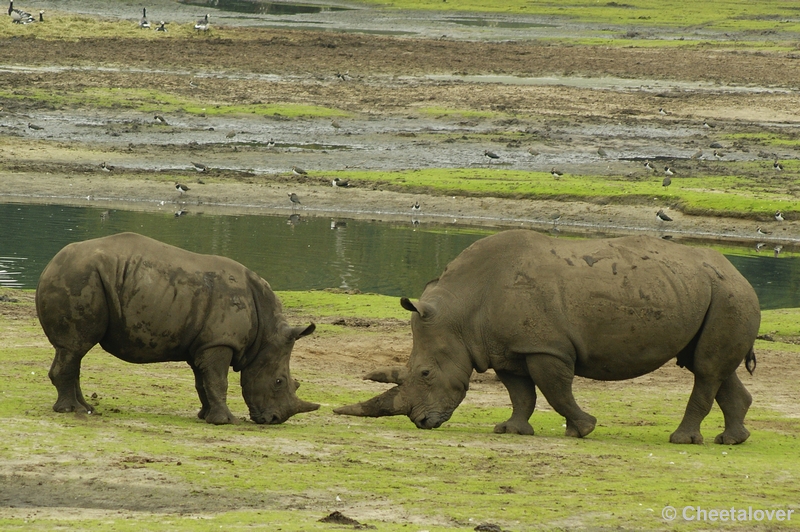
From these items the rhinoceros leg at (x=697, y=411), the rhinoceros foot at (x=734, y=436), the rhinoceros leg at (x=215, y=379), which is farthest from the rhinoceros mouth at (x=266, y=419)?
the rhinoceros foot at (x=734, y=436)

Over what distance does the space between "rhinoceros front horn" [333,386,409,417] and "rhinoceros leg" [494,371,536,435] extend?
919 millimetres

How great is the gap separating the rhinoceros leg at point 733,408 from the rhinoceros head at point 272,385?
3.93 m

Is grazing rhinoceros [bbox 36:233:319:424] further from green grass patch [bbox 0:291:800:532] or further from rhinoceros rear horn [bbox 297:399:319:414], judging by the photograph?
green grass patch [bbox 0:291:800:532]

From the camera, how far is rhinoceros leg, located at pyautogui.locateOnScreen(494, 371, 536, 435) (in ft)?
39.5

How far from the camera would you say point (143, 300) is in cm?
1128

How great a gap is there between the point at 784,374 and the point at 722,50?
56.9 metres

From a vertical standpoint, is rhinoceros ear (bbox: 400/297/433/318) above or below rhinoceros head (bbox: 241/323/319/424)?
above

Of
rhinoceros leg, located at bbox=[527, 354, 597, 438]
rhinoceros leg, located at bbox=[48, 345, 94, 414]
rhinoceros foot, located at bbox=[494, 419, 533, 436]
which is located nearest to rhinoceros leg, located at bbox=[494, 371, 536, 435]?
rhinoceros foot, located at bbox=[494, 419, 533, 436]

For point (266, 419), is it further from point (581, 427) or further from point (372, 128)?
point (372, 128)

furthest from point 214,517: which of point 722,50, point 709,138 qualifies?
point 722,50

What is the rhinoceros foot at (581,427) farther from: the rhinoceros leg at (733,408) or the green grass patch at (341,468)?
the rhinoceros leg at (733,408)

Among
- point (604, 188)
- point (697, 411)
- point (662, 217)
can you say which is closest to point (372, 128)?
point (604, 188)

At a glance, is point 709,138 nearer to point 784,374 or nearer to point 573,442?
point 784,374

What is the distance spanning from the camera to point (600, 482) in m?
9.75
